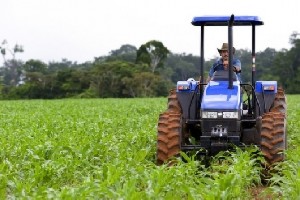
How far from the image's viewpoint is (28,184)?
607 cm

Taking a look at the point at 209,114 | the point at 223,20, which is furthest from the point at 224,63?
the point at 209,114

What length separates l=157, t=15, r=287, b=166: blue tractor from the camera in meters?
7.91

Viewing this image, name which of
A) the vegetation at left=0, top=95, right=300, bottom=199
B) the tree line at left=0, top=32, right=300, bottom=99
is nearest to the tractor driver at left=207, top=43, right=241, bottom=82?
the vegetation at left=0, top=95, right=300, bottom=199

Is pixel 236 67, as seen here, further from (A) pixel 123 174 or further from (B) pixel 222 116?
(A) pixel 123 174

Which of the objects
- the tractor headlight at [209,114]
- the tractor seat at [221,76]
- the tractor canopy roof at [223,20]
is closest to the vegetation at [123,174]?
the tractor headlight at [209,114]

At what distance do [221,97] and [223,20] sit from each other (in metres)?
1.35

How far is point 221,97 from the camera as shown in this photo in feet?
26.8

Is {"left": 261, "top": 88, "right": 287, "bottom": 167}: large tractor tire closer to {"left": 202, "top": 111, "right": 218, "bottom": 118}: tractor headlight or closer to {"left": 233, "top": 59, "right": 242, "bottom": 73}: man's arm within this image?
{"left": 202, "top": 111, "right": 218, "bottom": 118}: tractor headlight

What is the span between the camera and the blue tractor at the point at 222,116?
7.91 metres

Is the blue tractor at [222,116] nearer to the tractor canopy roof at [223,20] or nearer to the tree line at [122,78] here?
the tractor canopy roof at [223,20]

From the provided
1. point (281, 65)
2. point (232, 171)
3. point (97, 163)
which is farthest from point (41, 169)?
point (281, 65)

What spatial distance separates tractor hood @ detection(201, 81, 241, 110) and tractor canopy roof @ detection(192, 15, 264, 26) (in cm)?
97

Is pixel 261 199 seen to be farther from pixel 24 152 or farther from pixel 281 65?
pixel 281 65

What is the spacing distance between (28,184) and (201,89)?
380 centimetres
